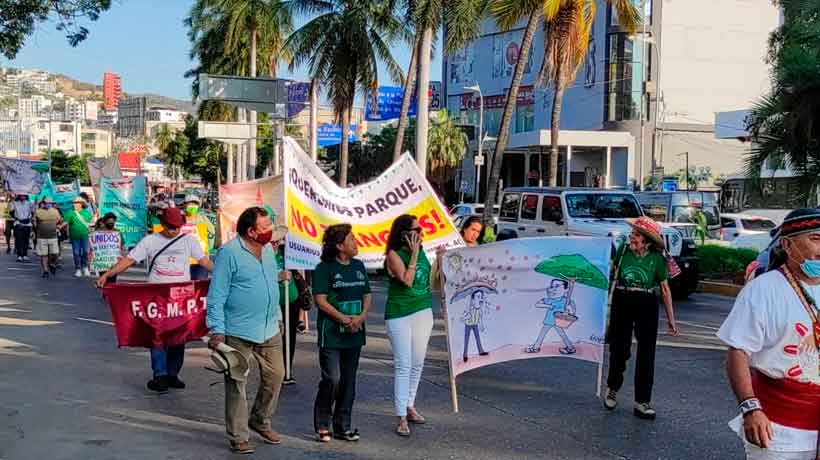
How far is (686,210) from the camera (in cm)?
2128

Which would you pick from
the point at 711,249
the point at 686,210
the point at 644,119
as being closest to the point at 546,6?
the point at 686,210

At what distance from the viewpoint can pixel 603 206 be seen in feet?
57.1

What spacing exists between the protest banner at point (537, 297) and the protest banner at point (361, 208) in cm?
50

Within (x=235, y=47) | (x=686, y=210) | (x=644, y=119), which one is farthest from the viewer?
(x=644, y=119)

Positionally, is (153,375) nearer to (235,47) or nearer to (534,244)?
(534,244)

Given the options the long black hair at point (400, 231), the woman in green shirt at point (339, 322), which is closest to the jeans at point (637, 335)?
the long black hair at point (400, 231)

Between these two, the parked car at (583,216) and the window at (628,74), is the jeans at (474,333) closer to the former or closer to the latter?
the parked car at (583,216)

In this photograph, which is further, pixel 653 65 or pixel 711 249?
pixel 653 65

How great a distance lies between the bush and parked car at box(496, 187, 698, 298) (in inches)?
98.0

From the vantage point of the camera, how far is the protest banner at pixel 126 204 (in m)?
19.2

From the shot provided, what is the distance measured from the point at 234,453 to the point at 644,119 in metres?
50.2

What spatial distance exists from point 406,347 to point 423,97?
16531 millimetres

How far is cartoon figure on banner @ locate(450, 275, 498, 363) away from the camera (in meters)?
8.14

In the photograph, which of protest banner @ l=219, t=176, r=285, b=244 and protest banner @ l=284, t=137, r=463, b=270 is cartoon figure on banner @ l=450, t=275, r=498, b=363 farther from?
protest banner @ l=219, t=176, r=285, b=244
